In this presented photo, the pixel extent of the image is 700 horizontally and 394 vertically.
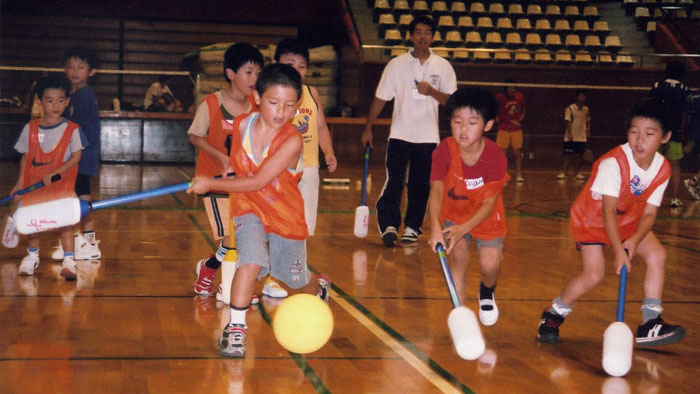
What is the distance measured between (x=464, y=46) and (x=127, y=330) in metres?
15.6

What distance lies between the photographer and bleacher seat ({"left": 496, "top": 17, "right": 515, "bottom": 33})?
19641mm

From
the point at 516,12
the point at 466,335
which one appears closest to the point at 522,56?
the point at 516,12

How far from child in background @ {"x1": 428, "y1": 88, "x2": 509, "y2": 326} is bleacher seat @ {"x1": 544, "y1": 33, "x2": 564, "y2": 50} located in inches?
615

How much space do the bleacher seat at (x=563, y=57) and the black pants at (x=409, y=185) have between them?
1153cm

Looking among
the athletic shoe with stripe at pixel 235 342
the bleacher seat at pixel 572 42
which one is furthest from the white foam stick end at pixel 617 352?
the bleacher seat at pixel 572 42

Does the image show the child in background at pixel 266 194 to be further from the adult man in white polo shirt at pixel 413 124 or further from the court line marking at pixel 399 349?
the adult man in white polo shirt at pixel 413 124

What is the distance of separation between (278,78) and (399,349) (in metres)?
1.31

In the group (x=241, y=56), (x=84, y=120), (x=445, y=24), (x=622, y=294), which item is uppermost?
(x=445, y=24)

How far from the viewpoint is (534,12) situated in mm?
20375

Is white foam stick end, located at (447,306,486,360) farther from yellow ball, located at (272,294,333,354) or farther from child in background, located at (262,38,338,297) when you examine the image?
child in background, located at (262,38,338,297)

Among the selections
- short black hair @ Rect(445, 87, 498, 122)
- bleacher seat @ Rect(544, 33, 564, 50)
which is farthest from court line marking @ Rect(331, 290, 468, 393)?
bleacher seat @ Rect(544, 33, 564, 50)

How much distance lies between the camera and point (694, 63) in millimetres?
18109

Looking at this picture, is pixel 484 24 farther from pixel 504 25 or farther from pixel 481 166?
pixel 481 166

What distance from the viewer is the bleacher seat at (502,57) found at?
18.0m
